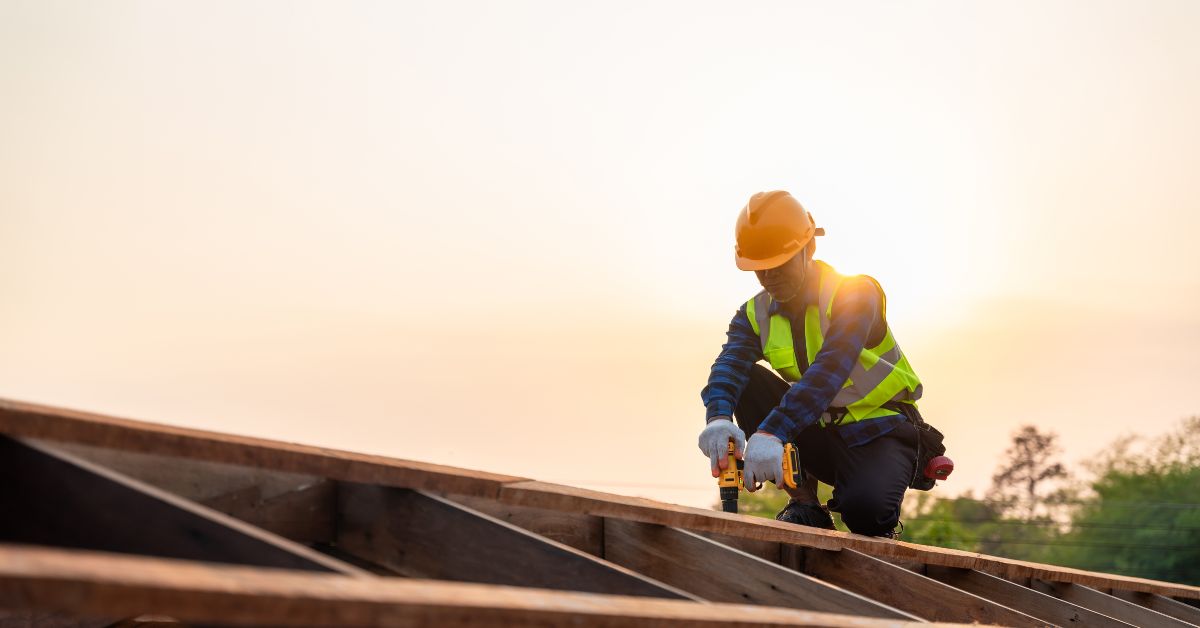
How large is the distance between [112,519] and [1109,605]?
4.00m

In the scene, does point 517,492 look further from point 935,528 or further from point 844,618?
point 935,528

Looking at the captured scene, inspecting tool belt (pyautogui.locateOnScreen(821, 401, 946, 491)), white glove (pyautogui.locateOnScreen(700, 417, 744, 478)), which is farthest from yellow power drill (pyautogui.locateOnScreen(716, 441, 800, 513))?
Result: tool belt (pyautogui.locateOnScreen(821, 401, 946, 491))

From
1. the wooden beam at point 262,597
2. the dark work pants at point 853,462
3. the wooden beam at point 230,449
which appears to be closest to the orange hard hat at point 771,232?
the dark work pants at point 853,462

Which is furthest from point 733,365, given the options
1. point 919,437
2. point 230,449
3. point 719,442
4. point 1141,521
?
point 1141,521

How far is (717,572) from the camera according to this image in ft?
10.3

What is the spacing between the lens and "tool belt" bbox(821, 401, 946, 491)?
555 centimetres

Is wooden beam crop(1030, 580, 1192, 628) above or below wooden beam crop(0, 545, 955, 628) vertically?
below

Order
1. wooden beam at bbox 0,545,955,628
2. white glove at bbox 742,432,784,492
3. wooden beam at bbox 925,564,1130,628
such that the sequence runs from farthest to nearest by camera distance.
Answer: white glove at bbox 742,432,784,492 → wooden beam at bbox 925,564,1130,628 → wooden beam at bbox 0,545,955,628

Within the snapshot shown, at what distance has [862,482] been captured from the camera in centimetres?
533

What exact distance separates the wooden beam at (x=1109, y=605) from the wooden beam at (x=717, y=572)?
210 cm

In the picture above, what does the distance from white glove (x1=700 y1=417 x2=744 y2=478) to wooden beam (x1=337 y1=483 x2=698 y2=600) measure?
8.62 ft

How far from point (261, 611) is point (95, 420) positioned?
0.94m

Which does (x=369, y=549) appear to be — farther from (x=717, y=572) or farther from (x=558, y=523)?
(x=717, y=572)

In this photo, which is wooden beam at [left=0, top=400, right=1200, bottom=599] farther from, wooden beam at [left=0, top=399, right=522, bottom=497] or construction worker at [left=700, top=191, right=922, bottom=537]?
construction worker at [left=700, top=191, right=922, bottom=537]
